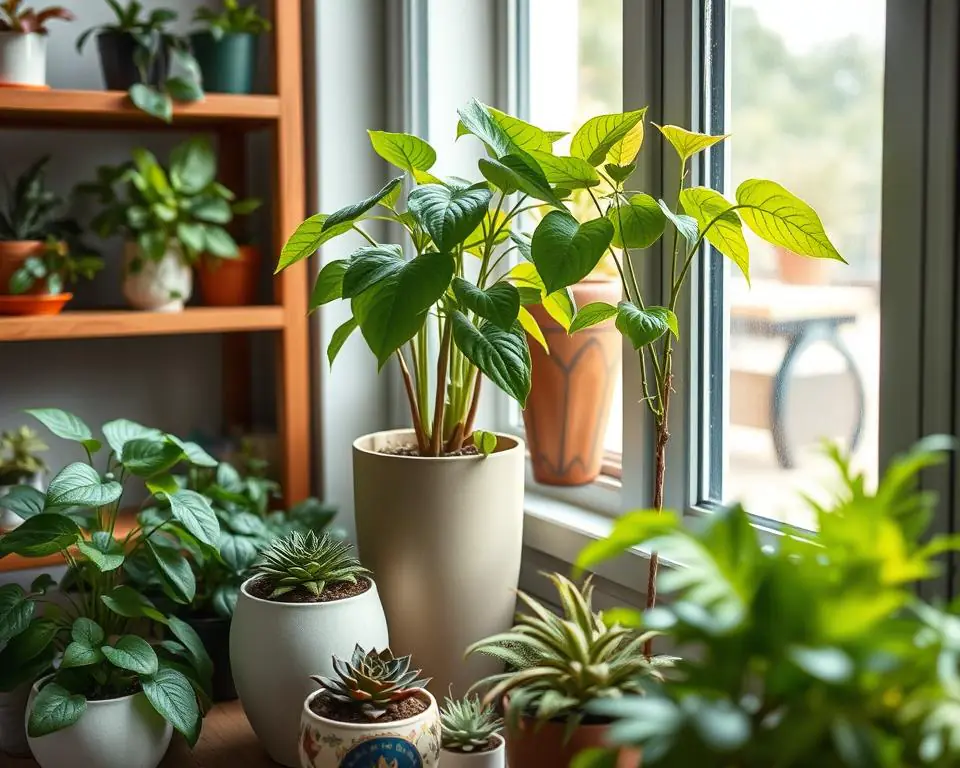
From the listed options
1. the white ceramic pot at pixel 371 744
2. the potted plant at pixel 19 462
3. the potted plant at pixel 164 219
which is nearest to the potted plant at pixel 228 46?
the potted plant at pixel 164 219

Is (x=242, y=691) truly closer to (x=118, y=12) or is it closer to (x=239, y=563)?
(x=239, y=563)

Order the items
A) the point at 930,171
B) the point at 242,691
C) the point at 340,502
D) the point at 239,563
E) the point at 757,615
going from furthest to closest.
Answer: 1. the point at 340,502
2. the point at 239,563
3. the point at 242,691
4. the point at 930,171
5. the point at 757,615

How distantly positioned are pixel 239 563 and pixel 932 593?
95cm

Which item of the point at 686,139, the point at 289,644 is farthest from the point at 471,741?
the point at 686,139

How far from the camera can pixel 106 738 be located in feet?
4.46

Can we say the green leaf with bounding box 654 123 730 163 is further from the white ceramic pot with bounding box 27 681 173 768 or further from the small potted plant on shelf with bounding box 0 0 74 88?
the small potted plant on shelf with bounding box 0 0 74 88

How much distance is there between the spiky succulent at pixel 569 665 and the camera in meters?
1.07

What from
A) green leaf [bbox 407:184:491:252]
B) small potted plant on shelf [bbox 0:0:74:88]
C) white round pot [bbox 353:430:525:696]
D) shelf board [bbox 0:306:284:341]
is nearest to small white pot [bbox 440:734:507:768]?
white round pot [bbox 353:430:525:696]

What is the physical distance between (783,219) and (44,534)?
0.95 m

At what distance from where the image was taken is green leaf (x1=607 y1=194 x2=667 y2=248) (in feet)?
4.00

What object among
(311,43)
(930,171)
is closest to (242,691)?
(930,171)

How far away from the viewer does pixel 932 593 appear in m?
1.10

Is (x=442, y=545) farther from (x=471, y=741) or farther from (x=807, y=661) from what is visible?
(x=807, y=661)

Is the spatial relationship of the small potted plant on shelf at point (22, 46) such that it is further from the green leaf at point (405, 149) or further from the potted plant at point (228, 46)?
the green leaf at point (405, 149)
